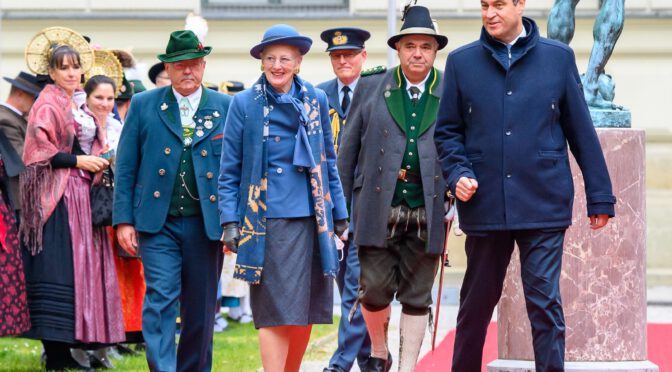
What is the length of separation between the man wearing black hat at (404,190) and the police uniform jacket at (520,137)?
3.43 ft

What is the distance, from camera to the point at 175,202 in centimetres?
843

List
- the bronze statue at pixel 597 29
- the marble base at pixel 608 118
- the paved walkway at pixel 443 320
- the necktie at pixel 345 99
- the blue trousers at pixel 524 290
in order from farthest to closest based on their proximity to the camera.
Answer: the paved walkway at pixel 443 320 < the necktie at pixel 345 99 < the bronze statue at pixel 597 29 < the marble base at pixel 608 118 < the blue trousers at pixel 524 290

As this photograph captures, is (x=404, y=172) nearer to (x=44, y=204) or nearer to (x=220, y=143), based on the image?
(x=220, y=143)

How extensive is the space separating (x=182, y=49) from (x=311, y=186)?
3.77ft

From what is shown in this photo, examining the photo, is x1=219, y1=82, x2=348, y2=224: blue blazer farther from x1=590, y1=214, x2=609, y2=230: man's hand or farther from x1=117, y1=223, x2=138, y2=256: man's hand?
x1=590, y1=214, x2=609, y2=230: man's hand

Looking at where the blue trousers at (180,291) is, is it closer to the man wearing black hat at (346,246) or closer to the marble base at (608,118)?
the man wearing black hat at (346,246)

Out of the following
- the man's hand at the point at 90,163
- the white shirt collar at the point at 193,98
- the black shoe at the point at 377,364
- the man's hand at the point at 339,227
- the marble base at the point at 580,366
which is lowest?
the black shoe at the point at 377,364

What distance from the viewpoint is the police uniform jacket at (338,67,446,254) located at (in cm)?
866

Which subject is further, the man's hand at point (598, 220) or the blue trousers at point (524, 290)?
the man's hand at point (598, 220)

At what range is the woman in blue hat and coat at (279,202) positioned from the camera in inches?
310

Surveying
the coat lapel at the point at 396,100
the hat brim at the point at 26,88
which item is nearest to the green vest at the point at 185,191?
the coat lapel at the point at 396,100

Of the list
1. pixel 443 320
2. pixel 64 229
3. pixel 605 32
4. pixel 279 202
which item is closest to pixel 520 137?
pixel 279 202

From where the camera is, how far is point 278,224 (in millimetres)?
7906

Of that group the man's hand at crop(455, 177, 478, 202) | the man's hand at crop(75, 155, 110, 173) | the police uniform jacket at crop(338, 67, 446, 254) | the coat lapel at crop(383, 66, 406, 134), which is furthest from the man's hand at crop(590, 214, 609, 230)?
the man's hand at crop(75, 155, 110, 173)
